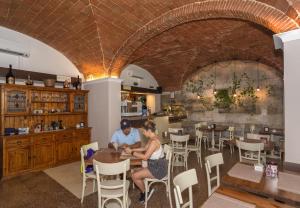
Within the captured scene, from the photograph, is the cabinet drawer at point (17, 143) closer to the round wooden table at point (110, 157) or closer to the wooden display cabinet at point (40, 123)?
the wooden display cabinet at point (40, 123)

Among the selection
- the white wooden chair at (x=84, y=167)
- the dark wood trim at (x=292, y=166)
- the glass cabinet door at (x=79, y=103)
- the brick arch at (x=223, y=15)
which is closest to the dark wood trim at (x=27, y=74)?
the glass cabinet door at (x=79, y=103)

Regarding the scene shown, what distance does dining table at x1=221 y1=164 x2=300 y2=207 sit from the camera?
1585 mm

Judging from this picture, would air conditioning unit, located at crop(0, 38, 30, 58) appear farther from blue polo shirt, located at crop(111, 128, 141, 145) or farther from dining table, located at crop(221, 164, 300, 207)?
dining table, located at crop(221, 164, 300, 207)

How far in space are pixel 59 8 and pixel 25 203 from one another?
12.4 feet

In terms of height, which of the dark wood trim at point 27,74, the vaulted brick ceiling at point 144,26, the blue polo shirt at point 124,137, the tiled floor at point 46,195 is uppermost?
the vaulted brick ceiling at point 144,26

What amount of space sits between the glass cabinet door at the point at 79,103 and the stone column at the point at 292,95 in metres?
5.36

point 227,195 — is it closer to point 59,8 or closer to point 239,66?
point 59,8

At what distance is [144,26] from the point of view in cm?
416

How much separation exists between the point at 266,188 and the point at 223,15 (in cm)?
303

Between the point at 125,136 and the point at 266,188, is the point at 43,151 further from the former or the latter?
the point at 266,188

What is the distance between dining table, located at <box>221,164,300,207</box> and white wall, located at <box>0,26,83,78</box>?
5547 millimetres

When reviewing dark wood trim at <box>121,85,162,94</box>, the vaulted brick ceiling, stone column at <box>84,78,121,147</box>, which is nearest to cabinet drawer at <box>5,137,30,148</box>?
stone column at <box>84,78,121,147</box>

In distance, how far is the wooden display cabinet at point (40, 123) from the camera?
4.16m

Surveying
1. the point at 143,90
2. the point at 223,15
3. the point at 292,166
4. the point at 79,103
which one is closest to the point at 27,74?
the point at 79,103
